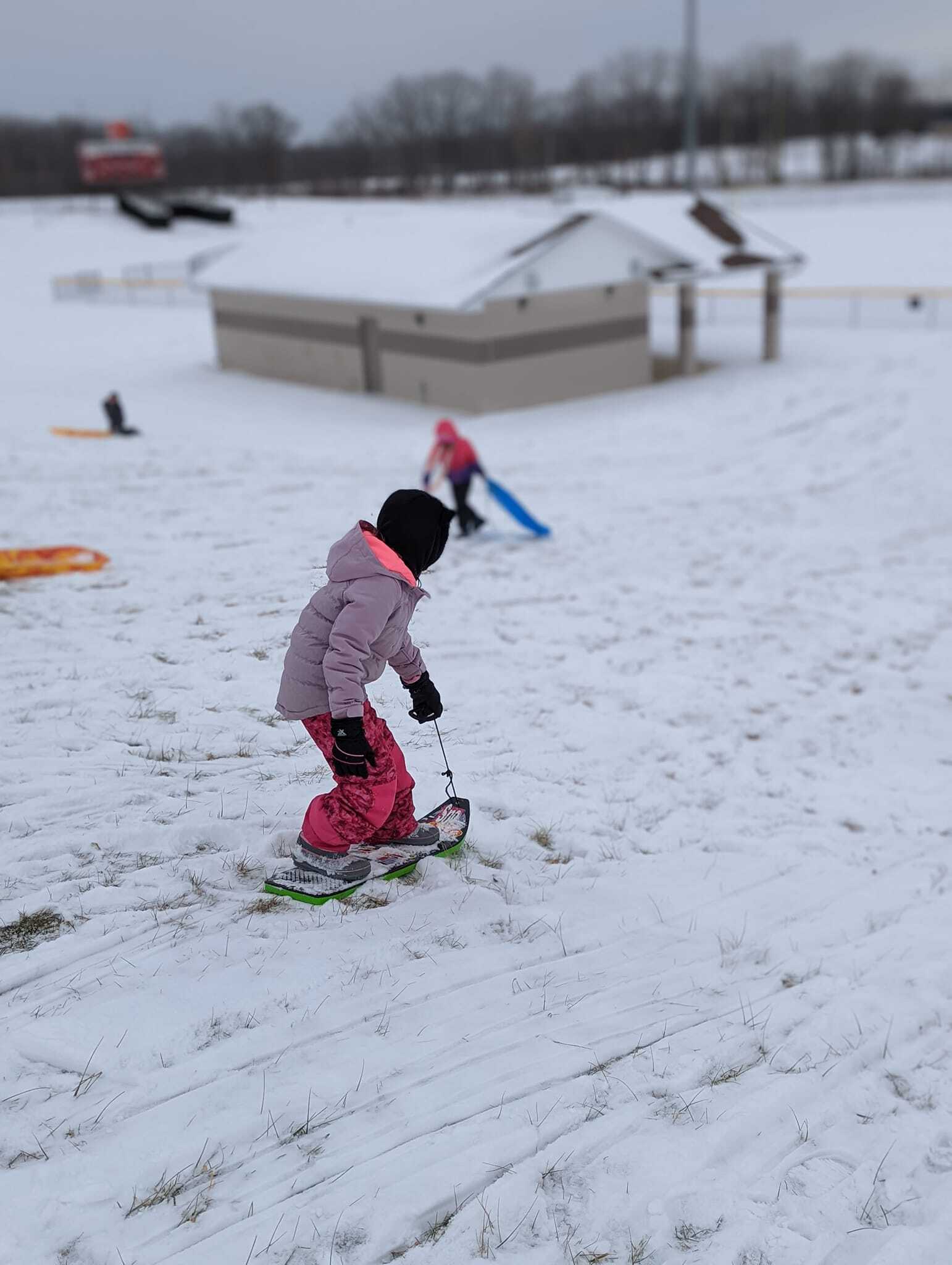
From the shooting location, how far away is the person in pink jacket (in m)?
4.45

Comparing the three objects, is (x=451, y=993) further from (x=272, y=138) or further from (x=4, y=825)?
(x=272, y=138)

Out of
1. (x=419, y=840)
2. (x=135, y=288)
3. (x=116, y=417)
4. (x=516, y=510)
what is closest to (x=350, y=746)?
(x=419, y=840)

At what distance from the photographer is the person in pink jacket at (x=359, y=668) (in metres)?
4.45

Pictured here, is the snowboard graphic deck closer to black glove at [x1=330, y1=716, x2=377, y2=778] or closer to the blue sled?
black glove at [x1=330, y1=716, x2=377, y2=778]

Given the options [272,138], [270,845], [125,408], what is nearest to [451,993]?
[270,845]

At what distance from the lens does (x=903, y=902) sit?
6.17m

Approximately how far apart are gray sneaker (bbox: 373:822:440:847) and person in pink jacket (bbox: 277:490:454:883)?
9cm

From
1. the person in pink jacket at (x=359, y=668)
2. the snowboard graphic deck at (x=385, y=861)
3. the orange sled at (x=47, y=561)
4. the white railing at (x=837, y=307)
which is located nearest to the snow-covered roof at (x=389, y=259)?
the white railing at (x=837, y=307)

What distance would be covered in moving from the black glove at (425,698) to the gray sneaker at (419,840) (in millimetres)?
700

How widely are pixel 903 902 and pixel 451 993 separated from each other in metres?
3.02

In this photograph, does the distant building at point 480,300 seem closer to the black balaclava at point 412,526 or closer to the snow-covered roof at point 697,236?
the snow-covered roof at point 697,236

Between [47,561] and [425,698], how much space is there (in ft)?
22.1

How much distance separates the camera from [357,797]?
16.3 ft

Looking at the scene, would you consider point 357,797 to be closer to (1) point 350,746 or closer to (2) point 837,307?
(1) point 350,746
